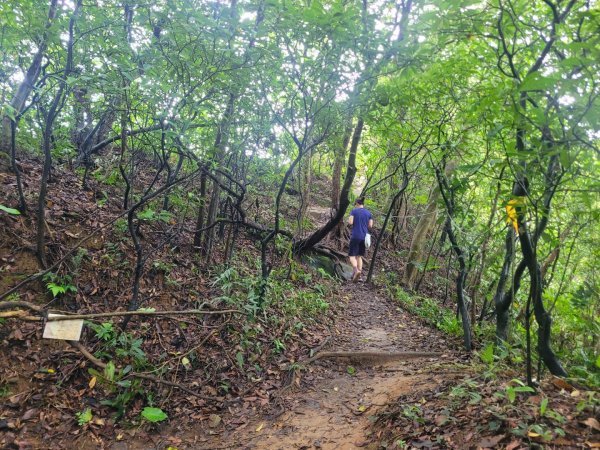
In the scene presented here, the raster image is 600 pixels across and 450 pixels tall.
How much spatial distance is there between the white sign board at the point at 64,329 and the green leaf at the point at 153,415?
1.60 m

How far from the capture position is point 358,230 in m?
10.3

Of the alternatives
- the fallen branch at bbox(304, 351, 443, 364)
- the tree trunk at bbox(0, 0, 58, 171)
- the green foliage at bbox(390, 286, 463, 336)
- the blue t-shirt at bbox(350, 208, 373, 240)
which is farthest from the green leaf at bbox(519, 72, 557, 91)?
the blue t-shirt at bbox(350, 208, 373, 240)

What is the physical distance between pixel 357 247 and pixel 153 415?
7359 mm

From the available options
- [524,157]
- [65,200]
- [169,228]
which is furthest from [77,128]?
[524,157]

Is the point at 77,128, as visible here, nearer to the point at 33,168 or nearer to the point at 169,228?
the point at 33,168

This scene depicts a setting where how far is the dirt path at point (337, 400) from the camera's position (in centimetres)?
376

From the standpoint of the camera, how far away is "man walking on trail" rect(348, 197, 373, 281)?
405 inches

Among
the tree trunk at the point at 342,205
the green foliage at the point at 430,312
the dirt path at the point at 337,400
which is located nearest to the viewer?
the dirt path at the point at 337,400

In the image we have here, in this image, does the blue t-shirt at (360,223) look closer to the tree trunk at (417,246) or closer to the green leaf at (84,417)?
the tree trunk at (417,246)

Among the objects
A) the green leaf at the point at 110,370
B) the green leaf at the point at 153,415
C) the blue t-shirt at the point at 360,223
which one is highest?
the blue t-shirt at the point at 360,223

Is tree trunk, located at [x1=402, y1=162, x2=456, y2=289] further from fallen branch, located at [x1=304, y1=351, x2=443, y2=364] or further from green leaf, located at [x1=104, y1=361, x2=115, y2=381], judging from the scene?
green leaf, located at [x1=104, y1=361, x2=115, y2=381]

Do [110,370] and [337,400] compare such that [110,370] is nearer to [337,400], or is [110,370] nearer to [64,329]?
[64,329]

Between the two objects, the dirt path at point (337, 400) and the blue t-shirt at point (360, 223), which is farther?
the blue t-shirt at point (360, 223)

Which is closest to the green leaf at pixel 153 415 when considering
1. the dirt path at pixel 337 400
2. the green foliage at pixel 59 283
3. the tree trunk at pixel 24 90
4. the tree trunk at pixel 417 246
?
the dirt path at pixel 337 400
